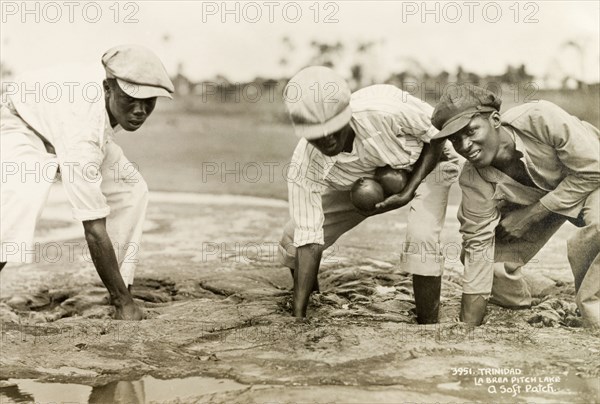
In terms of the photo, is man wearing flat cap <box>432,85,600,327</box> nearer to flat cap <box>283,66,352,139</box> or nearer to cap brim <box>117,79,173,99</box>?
flat cap <box>283,66,352,139</box>

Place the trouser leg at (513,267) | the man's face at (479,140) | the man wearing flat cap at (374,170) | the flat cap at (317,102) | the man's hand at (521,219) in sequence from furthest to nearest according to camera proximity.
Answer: the trouser leg at (513,267) → the man's hand at (521,219) → the man wearing flat cap at (374,170) → the man's face at (479,140) → the flat cap at (317,102)

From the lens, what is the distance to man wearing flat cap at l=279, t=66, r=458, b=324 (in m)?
3.56

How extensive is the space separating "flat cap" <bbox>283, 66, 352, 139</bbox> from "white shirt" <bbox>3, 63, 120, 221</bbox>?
97cm

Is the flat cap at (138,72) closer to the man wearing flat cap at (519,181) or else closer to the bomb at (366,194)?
the bomb at (366,194)

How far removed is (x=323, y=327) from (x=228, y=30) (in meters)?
1.69

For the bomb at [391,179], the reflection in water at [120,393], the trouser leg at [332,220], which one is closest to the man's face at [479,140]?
the bomb at [391,179]

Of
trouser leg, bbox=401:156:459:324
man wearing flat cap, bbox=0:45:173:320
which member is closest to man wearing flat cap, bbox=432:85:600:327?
trouser leg, bbox=401:156:459:324

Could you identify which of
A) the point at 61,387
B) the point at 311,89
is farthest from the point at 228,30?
the point at 61,387

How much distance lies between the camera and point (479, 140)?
3.45 meters

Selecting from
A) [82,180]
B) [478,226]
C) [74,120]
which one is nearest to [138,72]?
[74,120]

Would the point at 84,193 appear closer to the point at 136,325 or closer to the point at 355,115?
the point at 136,325

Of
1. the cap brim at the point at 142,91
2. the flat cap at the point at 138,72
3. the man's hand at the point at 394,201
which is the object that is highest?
the flat cap at the point at 138,72

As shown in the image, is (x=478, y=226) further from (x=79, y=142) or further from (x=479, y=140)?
(x=79, y=142)

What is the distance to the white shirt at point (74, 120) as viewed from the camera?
141 inches
